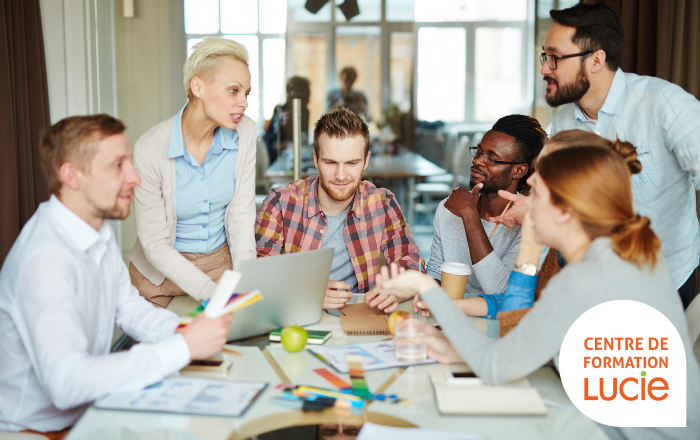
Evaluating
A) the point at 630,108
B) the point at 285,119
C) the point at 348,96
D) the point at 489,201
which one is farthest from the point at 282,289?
the point at 348,96

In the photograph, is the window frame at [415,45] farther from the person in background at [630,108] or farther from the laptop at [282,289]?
the laptop at [282,289]

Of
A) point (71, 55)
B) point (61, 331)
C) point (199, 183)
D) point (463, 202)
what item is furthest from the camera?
point (71, 55)

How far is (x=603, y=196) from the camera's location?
1354 millimetres

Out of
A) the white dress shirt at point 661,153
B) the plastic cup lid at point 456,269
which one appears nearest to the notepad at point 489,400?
the plastic cup lid at point 456,269

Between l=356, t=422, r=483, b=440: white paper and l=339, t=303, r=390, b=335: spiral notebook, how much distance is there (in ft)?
1.97

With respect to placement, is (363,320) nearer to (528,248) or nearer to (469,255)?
(528,248)

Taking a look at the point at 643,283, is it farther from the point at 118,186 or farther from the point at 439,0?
the point at 439,0

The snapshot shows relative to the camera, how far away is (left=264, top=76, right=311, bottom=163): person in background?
15.3 ft

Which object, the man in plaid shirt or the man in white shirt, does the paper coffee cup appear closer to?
the man in plaid shirt

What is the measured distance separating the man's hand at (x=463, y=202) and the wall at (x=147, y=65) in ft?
8.63

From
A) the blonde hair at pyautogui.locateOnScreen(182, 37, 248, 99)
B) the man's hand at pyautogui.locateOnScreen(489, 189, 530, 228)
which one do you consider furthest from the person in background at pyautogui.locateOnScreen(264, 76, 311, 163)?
the man's hand at pyautogui.locateOnScreen(489, 189, 530, 228)

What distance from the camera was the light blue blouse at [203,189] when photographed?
A: 7.50ft

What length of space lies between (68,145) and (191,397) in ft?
2.25

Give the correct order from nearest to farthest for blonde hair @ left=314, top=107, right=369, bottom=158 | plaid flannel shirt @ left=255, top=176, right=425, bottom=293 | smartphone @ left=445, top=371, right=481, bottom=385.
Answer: smartphone @ left=445, top=371, right=481, bottom=385, blonde hair @ left=314, top=107, right=369, bottom=158, plaid flannel shirt @ left=255, top=176, right=425, bottom=293
